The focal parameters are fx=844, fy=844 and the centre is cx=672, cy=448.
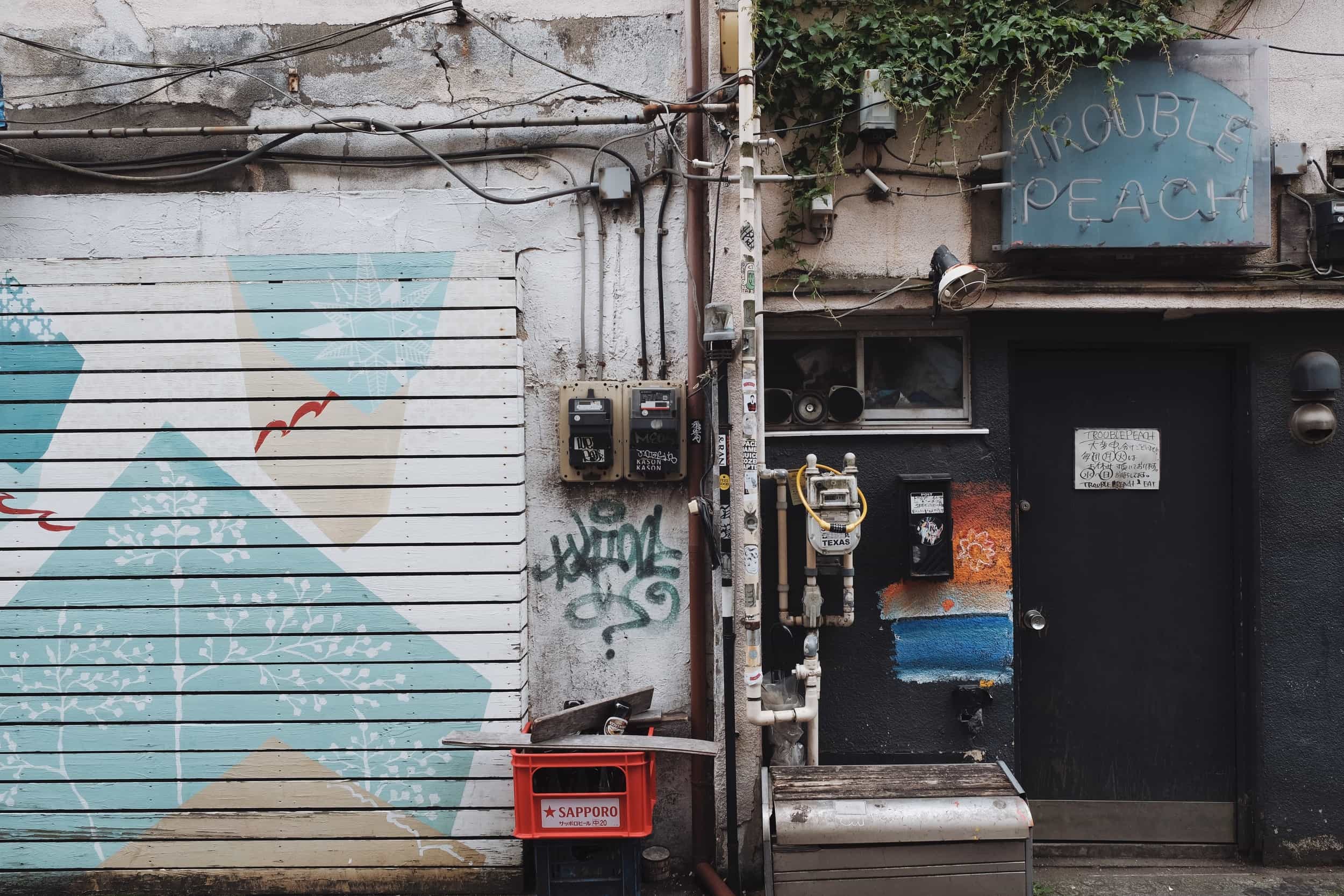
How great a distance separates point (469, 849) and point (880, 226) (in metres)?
4.14

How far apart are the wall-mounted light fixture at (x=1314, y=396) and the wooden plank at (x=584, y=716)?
3.96 meters

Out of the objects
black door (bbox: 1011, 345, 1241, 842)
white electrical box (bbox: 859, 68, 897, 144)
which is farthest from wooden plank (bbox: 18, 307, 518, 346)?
black door (bbox: 1011, 345, 1241, 842)

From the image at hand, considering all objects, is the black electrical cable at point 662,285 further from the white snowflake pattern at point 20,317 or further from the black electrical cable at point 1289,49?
the white snowflake pattern at point 20,317

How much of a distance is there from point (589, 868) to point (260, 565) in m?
2.38

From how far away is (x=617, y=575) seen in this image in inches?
184

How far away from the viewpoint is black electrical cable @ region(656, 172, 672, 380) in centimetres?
461

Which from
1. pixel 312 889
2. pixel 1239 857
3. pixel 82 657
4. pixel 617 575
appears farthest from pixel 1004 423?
pixel 82 657

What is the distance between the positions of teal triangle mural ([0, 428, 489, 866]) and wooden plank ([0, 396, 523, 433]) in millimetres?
129

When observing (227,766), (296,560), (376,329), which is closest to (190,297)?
(376,329)

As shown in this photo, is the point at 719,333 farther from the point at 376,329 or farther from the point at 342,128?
the point at 342,128

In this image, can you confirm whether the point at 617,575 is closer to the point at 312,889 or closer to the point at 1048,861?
the point at 312,889

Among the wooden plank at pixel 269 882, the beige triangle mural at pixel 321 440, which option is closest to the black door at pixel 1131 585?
the wooden plank at pixel 269 882

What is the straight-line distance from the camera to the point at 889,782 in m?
4.09

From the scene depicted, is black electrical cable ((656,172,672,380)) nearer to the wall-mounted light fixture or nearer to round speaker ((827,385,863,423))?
round speaker ((827,385,863,423))
